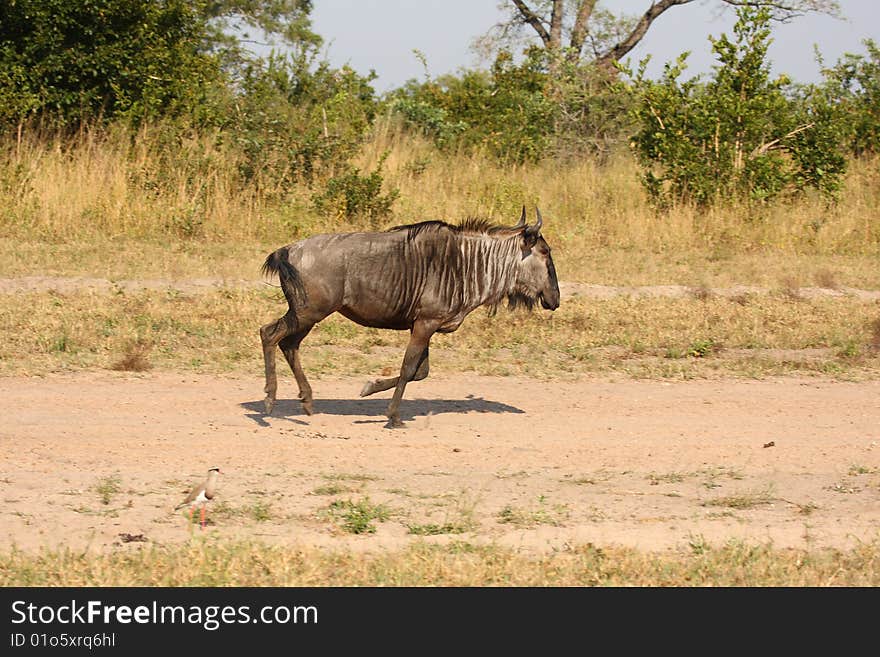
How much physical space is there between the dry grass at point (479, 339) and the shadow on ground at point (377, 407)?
2.71 ft

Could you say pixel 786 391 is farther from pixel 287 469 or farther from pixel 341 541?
pixel 341 541

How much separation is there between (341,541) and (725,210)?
12.7m

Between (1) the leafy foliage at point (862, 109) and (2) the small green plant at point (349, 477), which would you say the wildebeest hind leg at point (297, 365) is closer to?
(2) the small green plant at point (349, 477)

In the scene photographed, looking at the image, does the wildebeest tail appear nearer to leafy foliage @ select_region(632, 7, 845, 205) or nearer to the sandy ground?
the sandy ground

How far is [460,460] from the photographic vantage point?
7.95m

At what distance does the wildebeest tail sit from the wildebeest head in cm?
156

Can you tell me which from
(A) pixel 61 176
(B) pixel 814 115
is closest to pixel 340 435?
(A) pixel 61 176

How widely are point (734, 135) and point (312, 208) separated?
20.5 ft

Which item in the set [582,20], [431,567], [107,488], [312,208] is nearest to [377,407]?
[107,488]

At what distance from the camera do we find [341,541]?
20.1ft

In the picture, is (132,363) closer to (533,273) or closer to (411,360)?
(411,360)

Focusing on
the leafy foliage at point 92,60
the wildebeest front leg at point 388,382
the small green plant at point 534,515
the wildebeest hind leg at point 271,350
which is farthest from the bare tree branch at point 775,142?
the small green plant at point 534,515

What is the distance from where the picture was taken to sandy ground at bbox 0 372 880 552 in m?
6.44

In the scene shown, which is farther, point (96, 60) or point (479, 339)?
point (96, 60)
